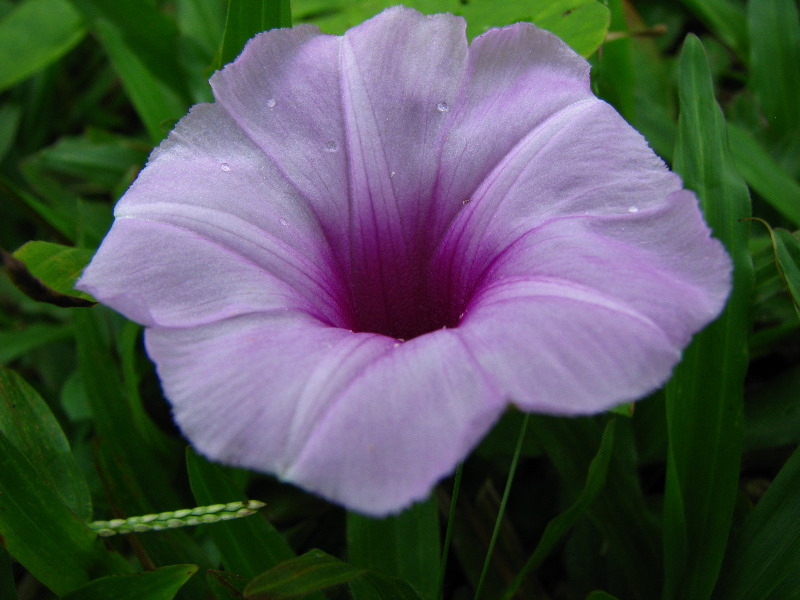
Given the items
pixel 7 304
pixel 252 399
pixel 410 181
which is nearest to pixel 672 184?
pixel 410 181

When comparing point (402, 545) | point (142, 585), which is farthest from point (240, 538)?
point (402, 545)

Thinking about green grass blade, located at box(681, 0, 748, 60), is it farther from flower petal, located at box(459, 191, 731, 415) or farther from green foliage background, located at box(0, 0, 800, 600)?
flower petal, located at box(459, 191, 731, 415)

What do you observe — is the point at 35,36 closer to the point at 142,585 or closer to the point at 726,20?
the point at 142,585

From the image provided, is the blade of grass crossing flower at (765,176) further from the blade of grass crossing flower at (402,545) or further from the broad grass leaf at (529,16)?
the blade of grass crossing flower at (402,545)

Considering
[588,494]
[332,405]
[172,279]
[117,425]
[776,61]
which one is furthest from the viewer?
[776,61]

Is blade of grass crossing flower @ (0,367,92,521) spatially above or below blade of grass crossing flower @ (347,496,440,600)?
above

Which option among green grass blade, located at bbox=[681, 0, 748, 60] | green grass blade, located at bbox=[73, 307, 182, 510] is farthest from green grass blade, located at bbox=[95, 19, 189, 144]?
green grass blade, located at bbox=[681, 0, 748, 60]
